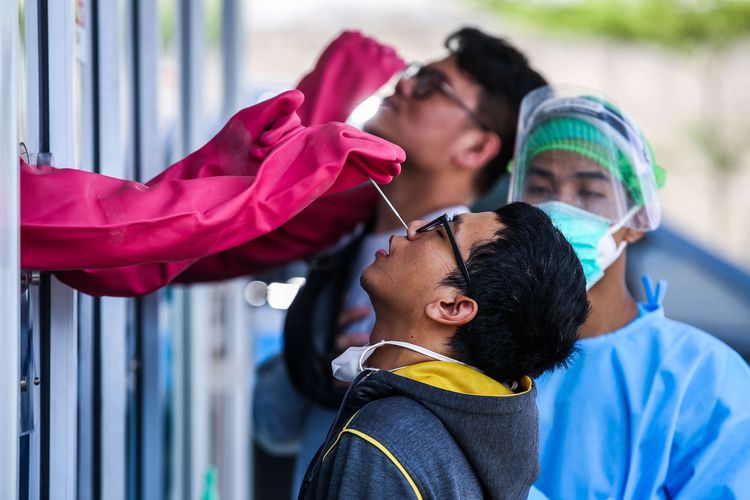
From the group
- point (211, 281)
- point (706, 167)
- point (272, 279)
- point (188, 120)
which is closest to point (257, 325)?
point (272, 279)

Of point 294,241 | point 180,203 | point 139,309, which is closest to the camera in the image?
point 180,203

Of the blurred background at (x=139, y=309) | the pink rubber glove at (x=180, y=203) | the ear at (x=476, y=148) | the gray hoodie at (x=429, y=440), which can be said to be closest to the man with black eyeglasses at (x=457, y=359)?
the gray hoodie at (x=429, y=440)

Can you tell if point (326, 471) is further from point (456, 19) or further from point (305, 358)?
point (456, 19)

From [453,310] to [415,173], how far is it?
879mm

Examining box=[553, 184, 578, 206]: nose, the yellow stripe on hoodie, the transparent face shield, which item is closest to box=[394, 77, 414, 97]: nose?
the transparent face shield

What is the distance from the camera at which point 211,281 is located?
2369 mm

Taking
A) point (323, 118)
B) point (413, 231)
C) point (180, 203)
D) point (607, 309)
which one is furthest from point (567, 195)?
point (180, 203)

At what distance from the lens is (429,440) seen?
1.45 m

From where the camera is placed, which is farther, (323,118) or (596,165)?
(323,118)

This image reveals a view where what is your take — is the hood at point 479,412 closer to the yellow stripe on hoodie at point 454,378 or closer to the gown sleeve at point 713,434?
the yellow stripe on hoodie at point 454,378

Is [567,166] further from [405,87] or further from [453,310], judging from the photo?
[453,310]

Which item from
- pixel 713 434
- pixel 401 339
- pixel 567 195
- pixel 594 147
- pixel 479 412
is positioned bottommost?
pixel 713 434

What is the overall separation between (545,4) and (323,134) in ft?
34.3

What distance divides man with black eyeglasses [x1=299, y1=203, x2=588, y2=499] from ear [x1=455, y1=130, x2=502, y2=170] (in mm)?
769
